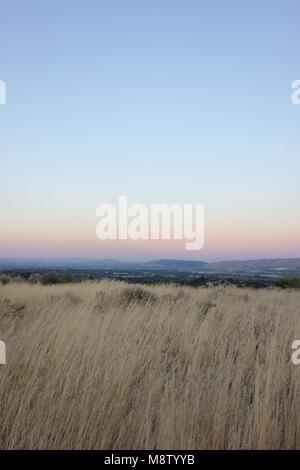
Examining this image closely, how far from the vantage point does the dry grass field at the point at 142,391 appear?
145 inches

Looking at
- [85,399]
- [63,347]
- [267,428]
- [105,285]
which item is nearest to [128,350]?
[63,347]

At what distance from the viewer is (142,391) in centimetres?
457

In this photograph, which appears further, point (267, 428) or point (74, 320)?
point (74, 320)

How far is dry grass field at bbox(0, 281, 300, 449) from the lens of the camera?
3.69 m

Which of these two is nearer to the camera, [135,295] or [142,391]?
[142,391]

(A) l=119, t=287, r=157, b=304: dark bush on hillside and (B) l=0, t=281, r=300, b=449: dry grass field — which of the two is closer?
(B) l=0, t=281, r=300, b=449: dry grass field

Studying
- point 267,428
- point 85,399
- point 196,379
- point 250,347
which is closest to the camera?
point 267,428

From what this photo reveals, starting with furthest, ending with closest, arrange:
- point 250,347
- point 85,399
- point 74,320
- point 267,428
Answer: point 74,320, point 250,347, point 85,399, point 267,428

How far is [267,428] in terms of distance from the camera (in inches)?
150

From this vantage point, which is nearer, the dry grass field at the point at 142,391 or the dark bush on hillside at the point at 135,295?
the dry grass field at the point at 142,391
